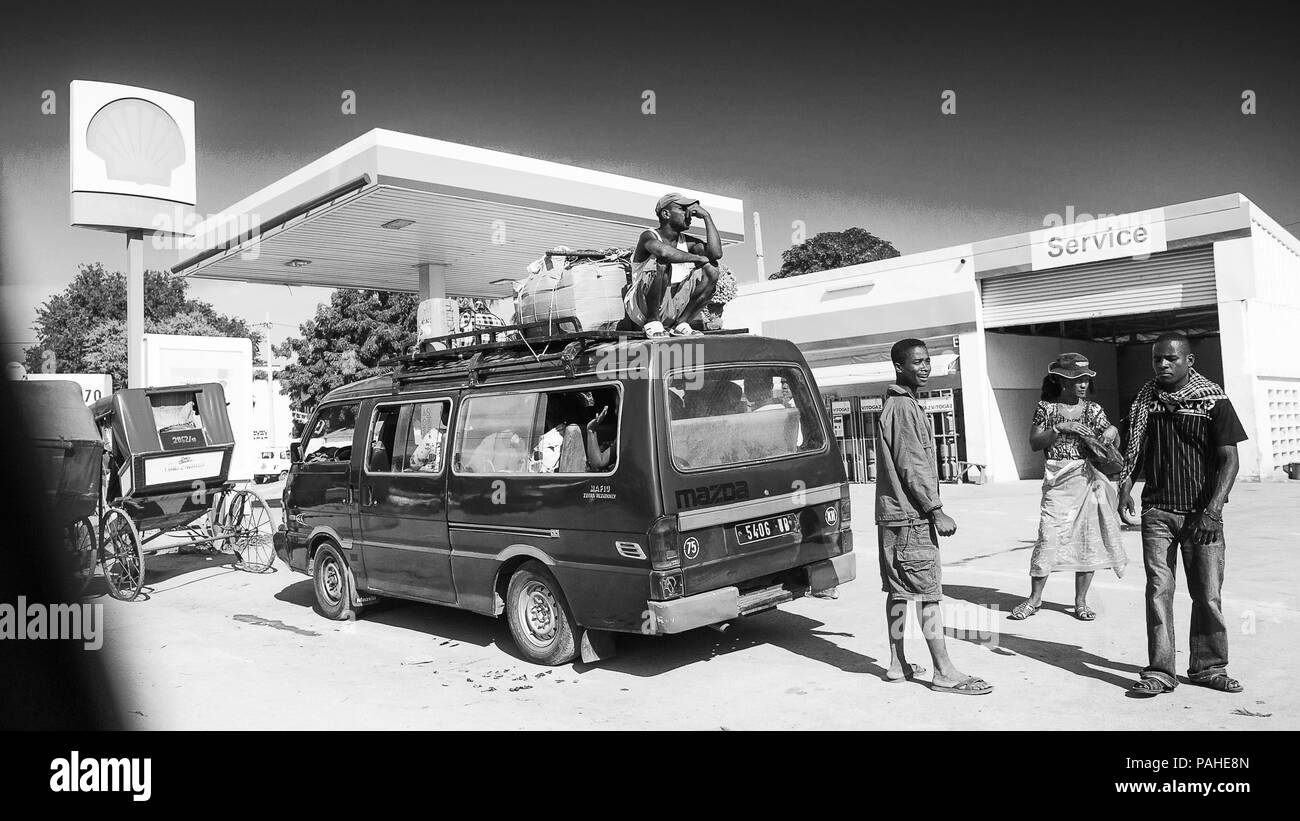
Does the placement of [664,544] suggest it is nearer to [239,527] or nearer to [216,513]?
[216,513]

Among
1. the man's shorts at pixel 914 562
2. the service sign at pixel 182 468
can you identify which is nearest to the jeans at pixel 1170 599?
the man's shorts at pixel 914 562

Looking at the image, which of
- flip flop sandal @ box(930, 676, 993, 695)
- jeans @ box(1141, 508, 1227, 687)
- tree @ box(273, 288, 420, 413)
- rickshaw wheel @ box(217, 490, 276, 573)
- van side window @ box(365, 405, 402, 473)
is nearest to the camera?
jeans @ box(1141, 508, 1227, 687)

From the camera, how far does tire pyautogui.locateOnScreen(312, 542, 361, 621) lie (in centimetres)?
802

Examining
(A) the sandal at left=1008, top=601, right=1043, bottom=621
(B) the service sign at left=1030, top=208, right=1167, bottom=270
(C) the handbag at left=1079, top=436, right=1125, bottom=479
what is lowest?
(A) the sandal at left=1008, top=601, right=1043, bottom=621

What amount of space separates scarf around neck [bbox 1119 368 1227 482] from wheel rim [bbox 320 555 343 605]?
6597mm

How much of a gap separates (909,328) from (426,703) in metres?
17.2

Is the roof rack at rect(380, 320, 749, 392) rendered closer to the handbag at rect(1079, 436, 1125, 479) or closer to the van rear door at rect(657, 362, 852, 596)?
the van rear door at rect(657, 362, 852, 596)

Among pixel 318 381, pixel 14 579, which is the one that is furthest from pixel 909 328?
pixel 318 381

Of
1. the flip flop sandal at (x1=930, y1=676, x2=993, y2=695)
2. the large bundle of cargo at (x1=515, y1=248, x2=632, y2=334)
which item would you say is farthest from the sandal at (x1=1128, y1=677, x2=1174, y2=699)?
the large bundle of cargo at (x1=515, y1=248, x2=632, y2=334)

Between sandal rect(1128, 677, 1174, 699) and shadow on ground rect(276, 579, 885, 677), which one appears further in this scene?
shadow on ground rect(276, 579, 885, 677)

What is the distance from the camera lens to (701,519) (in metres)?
5.45

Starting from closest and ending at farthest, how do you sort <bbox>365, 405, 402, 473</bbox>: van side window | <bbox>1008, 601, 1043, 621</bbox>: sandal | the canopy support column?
<bbox>1008, 601, 1043, 621</bbox>: sandal, <bbox>365, 405, 402, 473</bbox>: van side window, the canopy support column

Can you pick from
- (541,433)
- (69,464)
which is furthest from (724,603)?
(69,464)

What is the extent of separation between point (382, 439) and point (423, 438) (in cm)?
61
